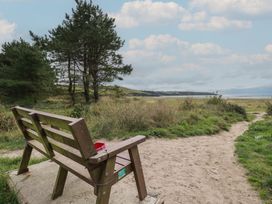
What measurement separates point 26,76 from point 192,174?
1733cm

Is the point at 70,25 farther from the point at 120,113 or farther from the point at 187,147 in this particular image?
the point at 187,147

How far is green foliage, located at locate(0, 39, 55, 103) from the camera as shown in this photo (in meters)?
17.8

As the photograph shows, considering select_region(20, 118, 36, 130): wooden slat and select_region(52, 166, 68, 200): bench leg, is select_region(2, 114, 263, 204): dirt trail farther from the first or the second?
select_region(20, 118, 36, 130): wooden slat

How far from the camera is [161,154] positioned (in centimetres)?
499

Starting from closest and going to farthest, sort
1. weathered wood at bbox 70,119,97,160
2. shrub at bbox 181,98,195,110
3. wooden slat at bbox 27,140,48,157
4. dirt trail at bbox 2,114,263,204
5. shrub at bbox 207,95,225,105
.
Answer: weathered wood at bbox 70,119,97,160
wooden slat at bbox 27,140,48,157
dirt trail at bbox 2,114,263,204
shrub at bbox 181,98,195,110
shrub at bbox 207,95,225,105

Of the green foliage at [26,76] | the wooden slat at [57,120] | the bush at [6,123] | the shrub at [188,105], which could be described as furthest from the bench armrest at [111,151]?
the green foliage at [26,76]

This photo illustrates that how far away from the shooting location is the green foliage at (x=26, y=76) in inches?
699

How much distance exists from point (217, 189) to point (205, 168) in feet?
2.76

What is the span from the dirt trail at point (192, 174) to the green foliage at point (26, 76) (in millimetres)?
13593

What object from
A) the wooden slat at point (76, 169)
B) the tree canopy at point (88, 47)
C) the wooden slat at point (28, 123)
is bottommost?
the wooden slat at point (76, 169)

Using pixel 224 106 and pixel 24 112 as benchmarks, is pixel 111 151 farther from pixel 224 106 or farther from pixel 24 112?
pixel 224 106

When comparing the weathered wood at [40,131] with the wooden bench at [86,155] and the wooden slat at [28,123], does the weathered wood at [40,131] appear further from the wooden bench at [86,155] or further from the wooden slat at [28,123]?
the wooden slat at [28,123]

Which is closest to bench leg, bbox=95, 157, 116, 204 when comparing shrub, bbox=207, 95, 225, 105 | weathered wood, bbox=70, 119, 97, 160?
weathered wood, bbox=70, 119, 97, 160

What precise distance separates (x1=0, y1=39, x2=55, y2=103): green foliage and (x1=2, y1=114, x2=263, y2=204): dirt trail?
44.6ft
